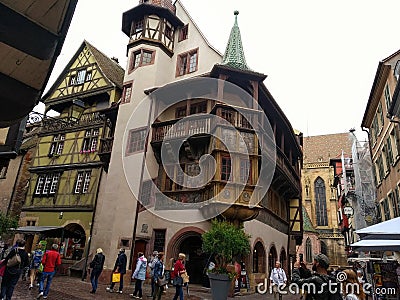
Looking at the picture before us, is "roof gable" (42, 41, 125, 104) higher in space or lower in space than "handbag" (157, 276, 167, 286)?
higher

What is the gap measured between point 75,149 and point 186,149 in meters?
10.9

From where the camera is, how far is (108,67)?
25875 millimetres

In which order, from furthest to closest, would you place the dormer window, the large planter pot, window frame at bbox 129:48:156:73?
the dormer window
window frame at bbox 129:48:156:73
the large planter pot

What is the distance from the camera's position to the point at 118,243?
57.2 feet

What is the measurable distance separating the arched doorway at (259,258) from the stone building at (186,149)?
2.1 inches

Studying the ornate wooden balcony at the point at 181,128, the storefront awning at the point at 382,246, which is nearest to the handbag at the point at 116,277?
the ornate wooden balcony at the point at 181,128

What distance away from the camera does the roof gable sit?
80.1ft

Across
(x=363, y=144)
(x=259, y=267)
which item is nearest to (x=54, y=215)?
(x=259, y=267)

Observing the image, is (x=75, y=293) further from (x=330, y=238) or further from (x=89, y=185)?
(x=330, y=238)

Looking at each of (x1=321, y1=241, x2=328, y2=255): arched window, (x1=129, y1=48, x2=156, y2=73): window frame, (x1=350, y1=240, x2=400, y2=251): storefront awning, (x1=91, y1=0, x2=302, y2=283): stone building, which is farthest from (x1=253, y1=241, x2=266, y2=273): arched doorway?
(x1=321, y1=241, x2=328, y2=255): arched window

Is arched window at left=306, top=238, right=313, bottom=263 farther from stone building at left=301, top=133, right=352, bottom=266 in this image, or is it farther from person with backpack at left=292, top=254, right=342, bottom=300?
person with backpack at left=292, top=254, right=342, bottom=300

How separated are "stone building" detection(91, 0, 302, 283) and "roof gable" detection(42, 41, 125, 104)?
12.6 ft

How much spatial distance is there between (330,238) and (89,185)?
37.9m

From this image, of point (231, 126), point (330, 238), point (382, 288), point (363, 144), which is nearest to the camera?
point (382, 288)
